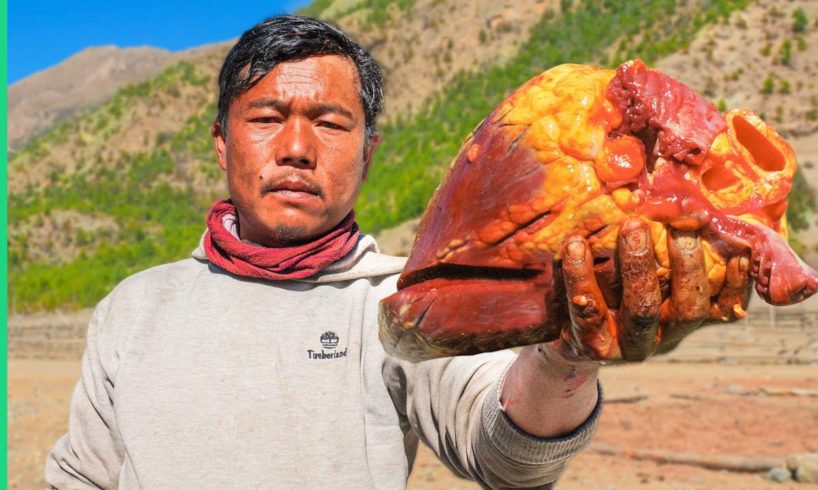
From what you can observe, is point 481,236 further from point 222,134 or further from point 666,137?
point 222,134

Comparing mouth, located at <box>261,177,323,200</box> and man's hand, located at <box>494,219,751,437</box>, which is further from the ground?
mouth, located at <box>261,177,323,200</box>

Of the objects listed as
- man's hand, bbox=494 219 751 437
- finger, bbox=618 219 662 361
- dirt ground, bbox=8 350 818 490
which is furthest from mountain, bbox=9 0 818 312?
finger, bbox=618 219 662 361

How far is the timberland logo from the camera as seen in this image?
2221 millimetres

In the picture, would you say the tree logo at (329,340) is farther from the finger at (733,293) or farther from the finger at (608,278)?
the finger at (733,293)

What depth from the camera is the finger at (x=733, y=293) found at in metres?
1.44

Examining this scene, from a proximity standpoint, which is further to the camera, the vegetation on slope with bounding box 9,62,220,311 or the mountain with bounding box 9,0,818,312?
the vegetation on slope with bounding box 9,62,220,311

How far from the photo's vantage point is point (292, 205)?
7.22ft

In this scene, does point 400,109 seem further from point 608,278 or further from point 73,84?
point 73,84

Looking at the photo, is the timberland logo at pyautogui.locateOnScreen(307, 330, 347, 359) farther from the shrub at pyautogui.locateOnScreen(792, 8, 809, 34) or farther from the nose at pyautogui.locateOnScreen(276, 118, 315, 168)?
the shrub at pyautogui.locateOnScreen(792, 8, 809, 34)

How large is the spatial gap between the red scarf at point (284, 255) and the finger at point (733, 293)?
3.65ft

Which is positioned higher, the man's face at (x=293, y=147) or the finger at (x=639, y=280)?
the man's face at (x=293, y=147)

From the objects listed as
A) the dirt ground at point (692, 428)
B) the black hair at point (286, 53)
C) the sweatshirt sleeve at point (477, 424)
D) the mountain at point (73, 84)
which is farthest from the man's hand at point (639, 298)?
the mountain at point (73, 84)

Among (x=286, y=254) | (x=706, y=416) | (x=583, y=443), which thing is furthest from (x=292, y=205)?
(x=706, y=416)

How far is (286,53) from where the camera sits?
7.31 ft
